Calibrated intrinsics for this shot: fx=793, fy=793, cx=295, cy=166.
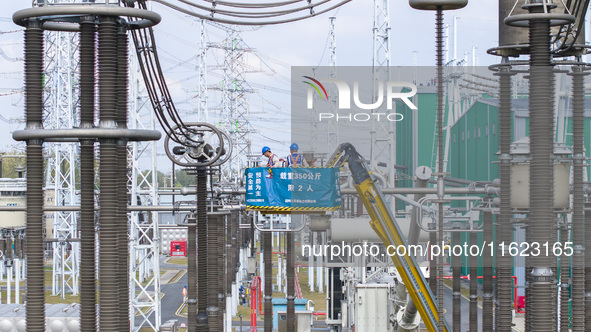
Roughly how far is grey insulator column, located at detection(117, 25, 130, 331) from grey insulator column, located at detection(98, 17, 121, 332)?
0.14 meters

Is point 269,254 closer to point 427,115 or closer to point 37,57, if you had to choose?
point 37,57

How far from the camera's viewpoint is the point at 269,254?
58.7 ft

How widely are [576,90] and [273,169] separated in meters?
5.48

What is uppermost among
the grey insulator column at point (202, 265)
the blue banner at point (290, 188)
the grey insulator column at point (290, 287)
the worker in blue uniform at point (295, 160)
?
the worker in blue uniform at point (295, 160)

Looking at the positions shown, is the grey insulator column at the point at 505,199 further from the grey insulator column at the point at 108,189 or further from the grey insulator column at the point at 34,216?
the grey insulator column at the point at 34,216

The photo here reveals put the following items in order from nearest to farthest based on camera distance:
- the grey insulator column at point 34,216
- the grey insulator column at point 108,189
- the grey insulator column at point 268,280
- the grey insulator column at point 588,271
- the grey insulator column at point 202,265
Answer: the grey insulator column at point 108,189
the grey insulator column at point 34,216
the grey insulator column at point 202,265
the grey insulator column at point 588,271
the grey insulator column at point 268,280

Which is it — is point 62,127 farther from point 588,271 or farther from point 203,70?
point 588,271

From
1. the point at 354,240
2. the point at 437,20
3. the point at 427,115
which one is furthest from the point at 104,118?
the point at 427,115

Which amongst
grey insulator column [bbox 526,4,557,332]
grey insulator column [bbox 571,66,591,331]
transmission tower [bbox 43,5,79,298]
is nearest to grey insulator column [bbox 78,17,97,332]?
grey insulator column [bbox 526,4,557,332]

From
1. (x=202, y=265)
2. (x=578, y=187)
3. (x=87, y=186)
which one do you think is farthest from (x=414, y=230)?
(x=87, y=186)

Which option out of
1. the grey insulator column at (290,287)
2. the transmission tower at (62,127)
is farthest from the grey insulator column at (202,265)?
the transmission tower at (62,127)

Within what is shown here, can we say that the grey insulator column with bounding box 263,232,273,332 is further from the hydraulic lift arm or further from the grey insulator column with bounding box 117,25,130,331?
the grey insulator column with bounding box 117,25,130,331

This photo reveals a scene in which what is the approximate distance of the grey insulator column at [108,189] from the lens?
703 cm

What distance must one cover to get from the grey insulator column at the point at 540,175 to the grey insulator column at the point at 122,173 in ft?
12.9
